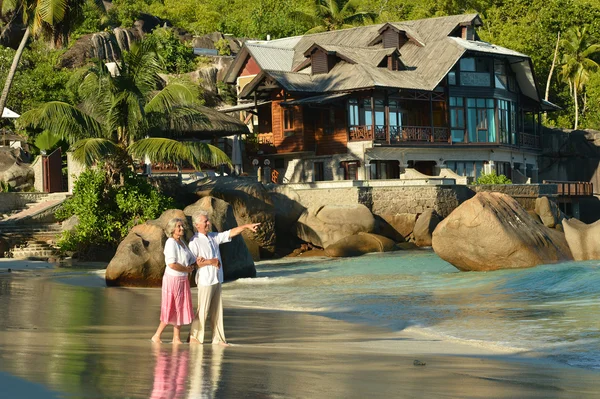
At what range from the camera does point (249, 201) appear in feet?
113

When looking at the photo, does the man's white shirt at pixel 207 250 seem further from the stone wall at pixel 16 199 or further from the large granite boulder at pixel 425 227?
the large granite boulder at pixel 425 227

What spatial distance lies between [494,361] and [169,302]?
376 cm

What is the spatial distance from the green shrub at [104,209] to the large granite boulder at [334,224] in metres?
7.28

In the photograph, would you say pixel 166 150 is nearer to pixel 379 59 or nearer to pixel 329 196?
pixel 329 196

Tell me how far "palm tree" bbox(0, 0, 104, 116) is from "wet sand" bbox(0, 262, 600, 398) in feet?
59.1

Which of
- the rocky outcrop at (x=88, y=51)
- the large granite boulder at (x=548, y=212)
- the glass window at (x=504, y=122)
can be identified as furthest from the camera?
the rocky outcrop at (x=88, y=51)

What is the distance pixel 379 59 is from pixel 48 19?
2082 centimetres

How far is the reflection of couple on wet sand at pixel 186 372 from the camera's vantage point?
7715mm

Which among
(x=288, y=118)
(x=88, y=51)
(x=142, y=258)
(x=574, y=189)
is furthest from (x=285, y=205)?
(x=88, y=51)

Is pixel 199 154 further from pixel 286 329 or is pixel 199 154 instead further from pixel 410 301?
pixel 286 329

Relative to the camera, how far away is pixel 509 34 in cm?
6038

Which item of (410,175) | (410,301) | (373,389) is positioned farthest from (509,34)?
(373,389)

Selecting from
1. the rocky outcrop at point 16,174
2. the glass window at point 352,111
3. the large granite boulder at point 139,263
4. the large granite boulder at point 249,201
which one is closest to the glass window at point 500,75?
the glass window at point 352,111

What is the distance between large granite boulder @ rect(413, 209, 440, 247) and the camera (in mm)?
38188
